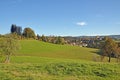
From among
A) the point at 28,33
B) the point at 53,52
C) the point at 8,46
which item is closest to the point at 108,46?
the point at 8,46

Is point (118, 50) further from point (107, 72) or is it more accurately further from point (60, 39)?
point (60, 39)

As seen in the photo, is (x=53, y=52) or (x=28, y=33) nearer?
(x=53, y=52)

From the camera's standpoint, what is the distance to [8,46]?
55.8 metres

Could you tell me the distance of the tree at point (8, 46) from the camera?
2176 inches

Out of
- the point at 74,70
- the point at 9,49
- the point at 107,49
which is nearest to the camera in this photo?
the point at 74,70

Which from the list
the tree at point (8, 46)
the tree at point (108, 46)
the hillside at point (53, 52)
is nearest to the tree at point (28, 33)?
the hillside at point (53, 52)

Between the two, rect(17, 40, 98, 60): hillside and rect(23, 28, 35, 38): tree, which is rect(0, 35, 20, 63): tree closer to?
rect(17, 40, 98, 60): hillside

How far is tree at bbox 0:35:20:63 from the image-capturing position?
55.3 m

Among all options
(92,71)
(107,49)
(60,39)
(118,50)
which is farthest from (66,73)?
(60,39)

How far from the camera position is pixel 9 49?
2183 inches

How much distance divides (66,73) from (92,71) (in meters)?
2.14

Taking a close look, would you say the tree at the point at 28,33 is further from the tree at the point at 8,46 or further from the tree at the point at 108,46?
the tree at the point at 108,46

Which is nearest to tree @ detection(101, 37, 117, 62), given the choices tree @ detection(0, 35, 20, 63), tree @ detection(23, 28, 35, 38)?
tree @ detection(0, 35, 20, 63)

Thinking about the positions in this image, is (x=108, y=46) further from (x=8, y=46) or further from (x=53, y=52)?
(x=53, y=52)
